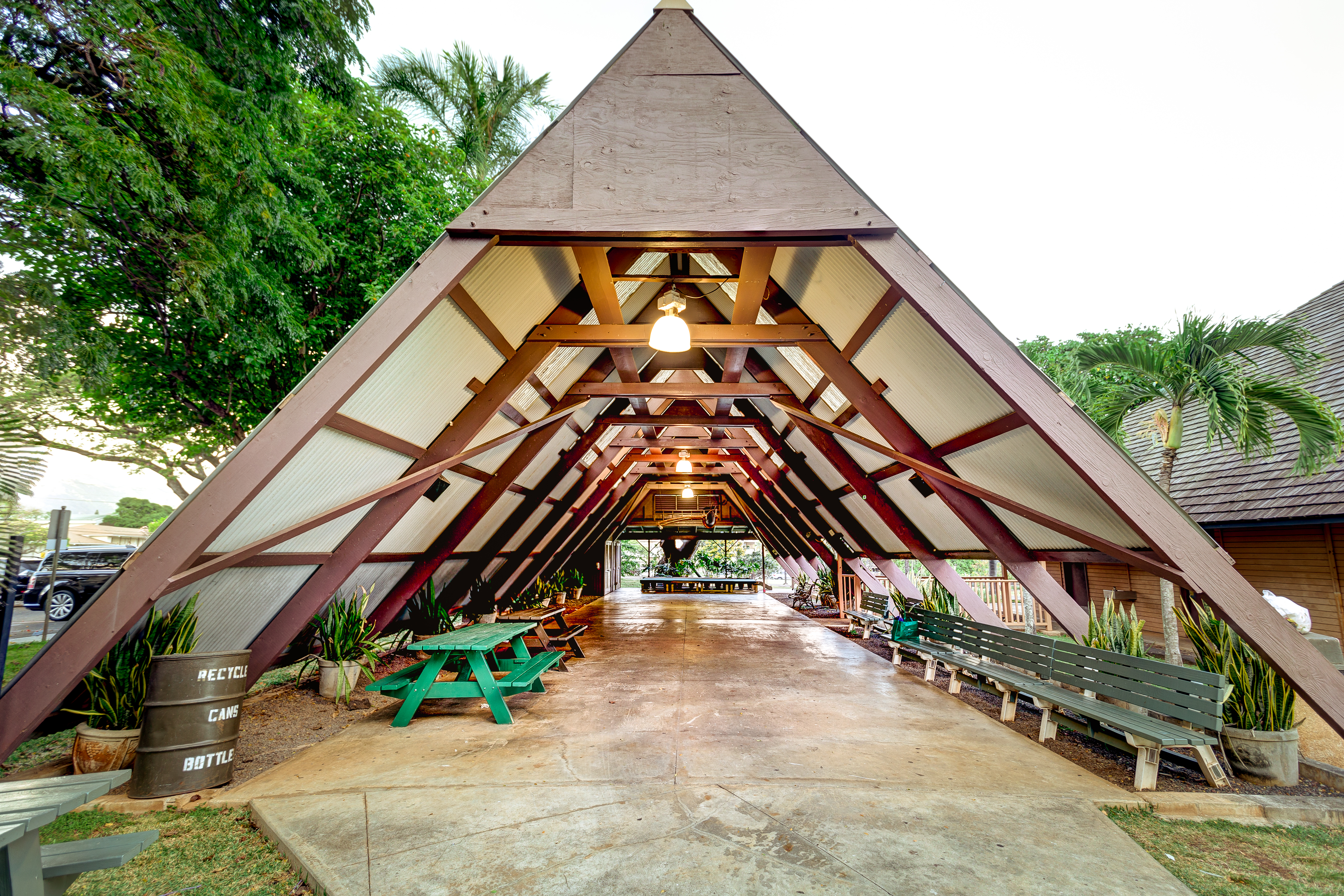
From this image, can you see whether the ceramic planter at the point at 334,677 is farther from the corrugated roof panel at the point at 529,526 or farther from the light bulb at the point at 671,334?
the light bulb at the point at 671,334

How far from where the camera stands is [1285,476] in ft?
19.7

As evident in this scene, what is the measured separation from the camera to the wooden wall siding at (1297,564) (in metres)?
5.73

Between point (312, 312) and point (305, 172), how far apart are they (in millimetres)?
1688

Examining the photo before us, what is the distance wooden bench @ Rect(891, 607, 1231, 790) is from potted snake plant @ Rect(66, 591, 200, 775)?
5328 mm

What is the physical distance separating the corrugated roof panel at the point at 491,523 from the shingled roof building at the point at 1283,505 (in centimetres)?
718

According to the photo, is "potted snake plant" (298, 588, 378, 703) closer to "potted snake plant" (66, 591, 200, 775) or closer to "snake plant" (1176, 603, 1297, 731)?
"potted snake plant" (66, 591, 200, 775)

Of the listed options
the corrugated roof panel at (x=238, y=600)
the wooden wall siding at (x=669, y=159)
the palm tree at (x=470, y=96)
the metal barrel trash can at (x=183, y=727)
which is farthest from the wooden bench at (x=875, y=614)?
the palm tree at (x=470, y=96)

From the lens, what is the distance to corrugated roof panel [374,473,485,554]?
5.12 m

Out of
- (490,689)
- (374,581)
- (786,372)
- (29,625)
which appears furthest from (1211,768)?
(29,625)

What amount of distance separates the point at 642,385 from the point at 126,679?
164 inches

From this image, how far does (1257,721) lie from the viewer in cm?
308

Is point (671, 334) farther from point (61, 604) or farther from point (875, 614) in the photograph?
point (61, 604)

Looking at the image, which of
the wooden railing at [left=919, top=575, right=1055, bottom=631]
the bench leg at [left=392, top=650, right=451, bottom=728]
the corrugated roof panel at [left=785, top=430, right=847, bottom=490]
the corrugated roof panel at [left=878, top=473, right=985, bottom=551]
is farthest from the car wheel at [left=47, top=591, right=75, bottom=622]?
the wooden railing at [left=919, top=575, right=1055, bottom=631]

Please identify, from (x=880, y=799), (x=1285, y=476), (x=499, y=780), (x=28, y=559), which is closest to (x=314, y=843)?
(x=499, y=780)
